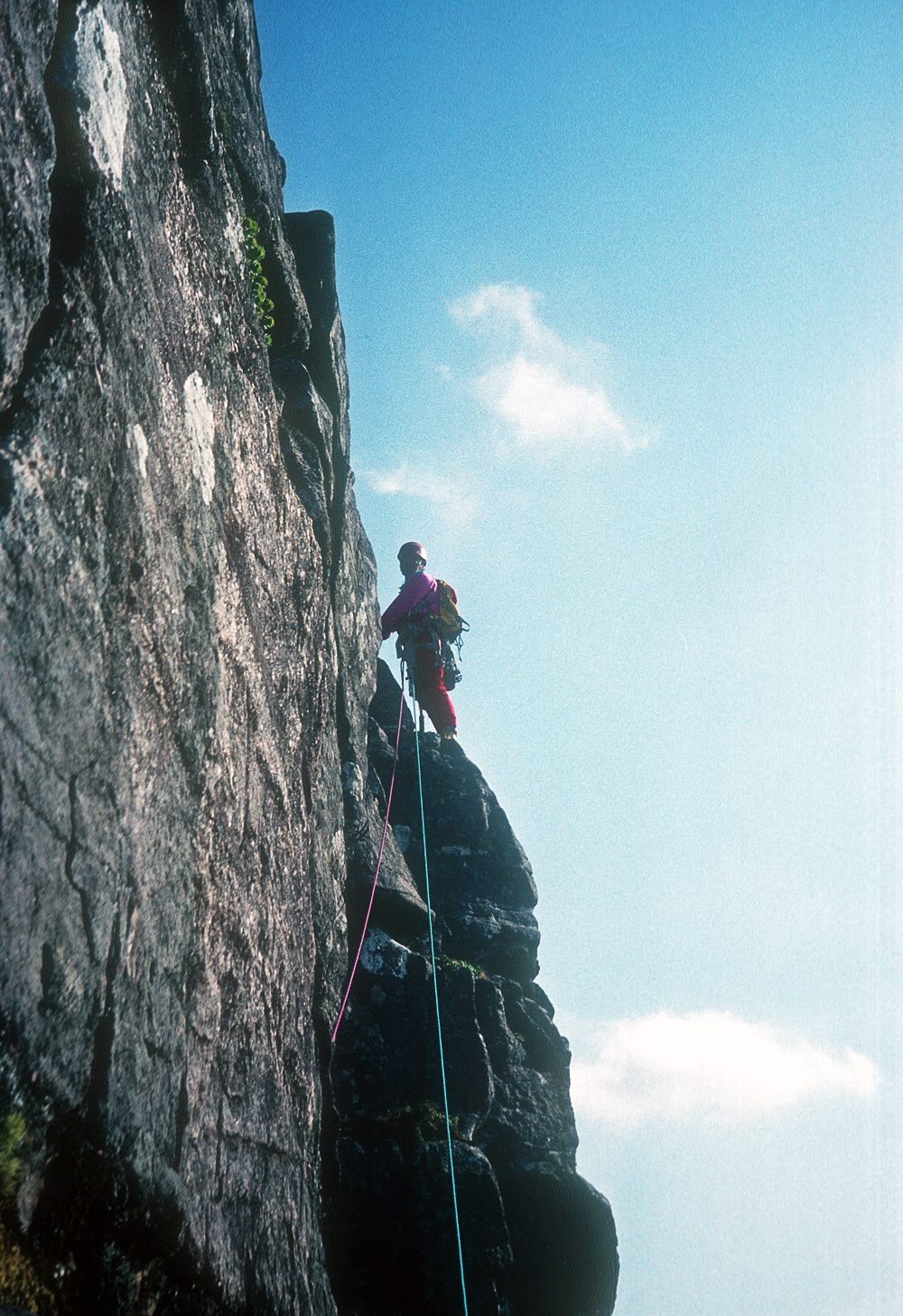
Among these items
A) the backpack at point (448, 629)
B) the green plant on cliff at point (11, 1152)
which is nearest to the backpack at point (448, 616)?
the backpack at point (448, 629)

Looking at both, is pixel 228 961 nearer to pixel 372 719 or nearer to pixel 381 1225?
pixel 381 1225

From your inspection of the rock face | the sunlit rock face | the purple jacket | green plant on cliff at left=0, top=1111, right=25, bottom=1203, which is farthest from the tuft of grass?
green plant on cliff at left=0, top=1111, right=25, bottom=1203

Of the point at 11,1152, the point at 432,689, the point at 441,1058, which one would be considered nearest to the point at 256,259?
the point at 11,1152

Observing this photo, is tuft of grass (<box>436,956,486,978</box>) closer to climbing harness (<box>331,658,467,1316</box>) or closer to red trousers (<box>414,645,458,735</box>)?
climbing harness (<box>331,658,467,1316</box>)

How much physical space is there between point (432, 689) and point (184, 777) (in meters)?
8.22

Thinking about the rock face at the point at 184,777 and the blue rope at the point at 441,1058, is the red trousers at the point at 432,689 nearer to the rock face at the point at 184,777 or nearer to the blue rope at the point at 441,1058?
the blue rope at the point at 441,1058

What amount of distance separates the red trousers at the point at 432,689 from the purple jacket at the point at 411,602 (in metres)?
0.46

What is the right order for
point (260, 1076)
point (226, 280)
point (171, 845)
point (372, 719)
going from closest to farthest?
point (171, 845), point (260, 1076), point (226, 280), point (372, 719)

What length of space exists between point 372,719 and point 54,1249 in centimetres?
806

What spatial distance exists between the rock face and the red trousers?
153 inches

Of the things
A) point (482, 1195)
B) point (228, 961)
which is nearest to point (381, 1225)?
point (482, 1195)

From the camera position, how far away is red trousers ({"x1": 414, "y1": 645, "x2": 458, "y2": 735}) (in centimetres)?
1178

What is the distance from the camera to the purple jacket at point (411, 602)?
12005 mm

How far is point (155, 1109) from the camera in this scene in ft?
10.2
